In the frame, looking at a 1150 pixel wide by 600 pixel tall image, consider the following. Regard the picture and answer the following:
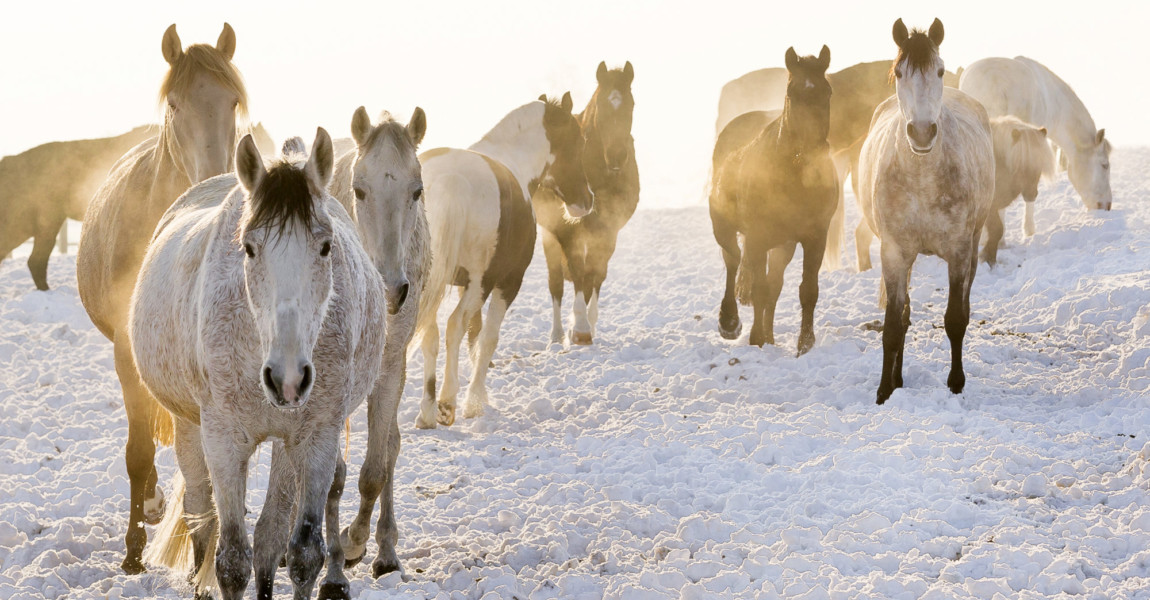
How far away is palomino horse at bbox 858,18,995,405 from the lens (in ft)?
23.1

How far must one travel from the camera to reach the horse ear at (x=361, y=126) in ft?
15.5

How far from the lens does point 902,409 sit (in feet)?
22.4

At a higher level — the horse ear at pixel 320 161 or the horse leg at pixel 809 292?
the horse ear at pixel 320 161

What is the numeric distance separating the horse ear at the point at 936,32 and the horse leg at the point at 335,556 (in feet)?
17.4

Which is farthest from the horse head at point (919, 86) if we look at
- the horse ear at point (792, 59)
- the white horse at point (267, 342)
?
the white horse at point (267, 342)

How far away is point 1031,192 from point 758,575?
9.37m

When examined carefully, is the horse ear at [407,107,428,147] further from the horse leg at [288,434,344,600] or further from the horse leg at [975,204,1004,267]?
the horse leg at [975,204,1004,267]

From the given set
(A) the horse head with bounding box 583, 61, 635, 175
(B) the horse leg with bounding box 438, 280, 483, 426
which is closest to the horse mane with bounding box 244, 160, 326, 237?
(B) the horse leg with bounding box 438, 280, 483, 426

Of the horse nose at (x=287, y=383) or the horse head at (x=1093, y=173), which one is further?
the horse head at (x=1093, y=173)

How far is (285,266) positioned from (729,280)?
708 centimetres

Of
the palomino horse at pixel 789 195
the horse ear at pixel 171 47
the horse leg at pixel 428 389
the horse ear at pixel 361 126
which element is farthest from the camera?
the palomino horse at pixel 789 195

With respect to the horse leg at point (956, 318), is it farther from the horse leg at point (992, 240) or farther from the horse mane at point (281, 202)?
the horse mane at point (281, 202)

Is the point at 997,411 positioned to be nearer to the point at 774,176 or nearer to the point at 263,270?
the point at 774,176

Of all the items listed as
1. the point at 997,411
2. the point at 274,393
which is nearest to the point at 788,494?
the point at 997,411
